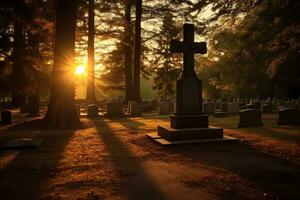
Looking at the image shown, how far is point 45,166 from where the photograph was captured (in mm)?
6305

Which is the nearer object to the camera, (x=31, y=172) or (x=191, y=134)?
(x=31, y=172)

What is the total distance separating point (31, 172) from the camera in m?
5.86

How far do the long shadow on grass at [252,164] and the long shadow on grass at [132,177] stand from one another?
1194mm

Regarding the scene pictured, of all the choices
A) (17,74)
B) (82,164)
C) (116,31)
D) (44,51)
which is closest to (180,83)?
(82,164)

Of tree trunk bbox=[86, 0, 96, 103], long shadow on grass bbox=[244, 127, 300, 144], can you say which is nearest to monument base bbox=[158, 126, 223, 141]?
long shadow on grass bbox=[244, 127, 300, 144]

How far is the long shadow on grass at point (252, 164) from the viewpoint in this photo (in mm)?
4957

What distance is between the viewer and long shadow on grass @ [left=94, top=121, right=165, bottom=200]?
4586 millimetres

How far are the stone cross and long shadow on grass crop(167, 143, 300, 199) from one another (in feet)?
9.61

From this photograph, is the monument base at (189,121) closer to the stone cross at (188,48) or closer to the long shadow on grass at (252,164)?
the long shadow on grass at (252,164)

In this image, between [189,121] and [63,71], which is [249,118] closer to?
[189,121]

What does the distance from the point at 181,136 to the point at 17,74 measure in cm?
1391

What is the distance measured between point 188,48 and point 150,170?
18.3ft

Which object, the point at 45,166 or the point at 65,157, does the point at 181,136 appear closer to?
the point at 65,157

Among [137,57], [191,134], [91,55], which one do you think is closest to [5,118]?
[191,134]
